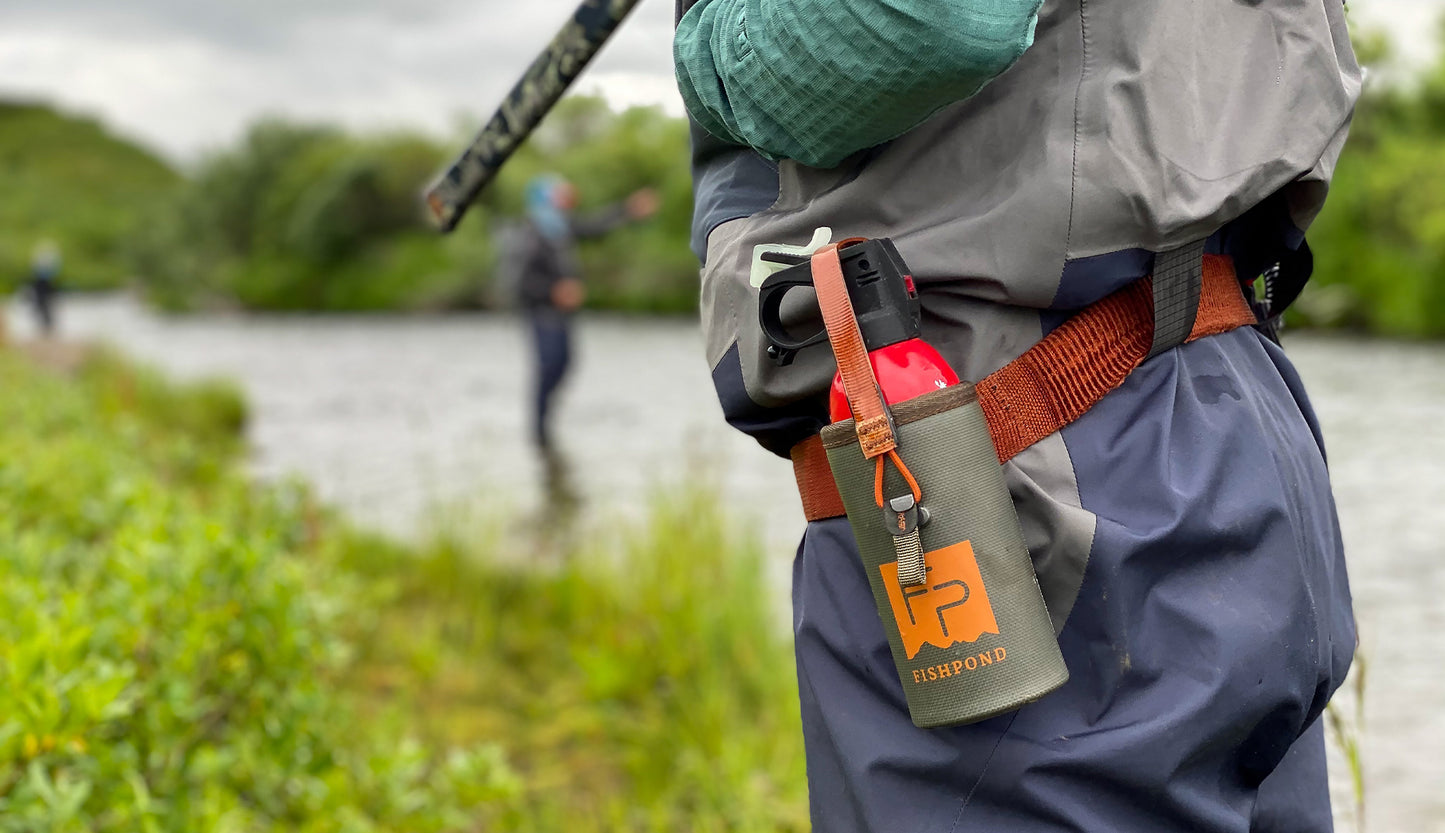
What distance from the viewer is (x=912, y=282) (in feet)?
3.81

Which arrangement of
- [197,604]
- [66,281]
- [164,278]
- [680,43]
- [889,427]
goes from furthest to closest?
1. [66,281]
2. [164,278]
3. [197,604]
4. [680,43]
5. [889,427]

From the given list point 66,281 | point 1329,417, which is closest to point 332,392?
point 1329,417

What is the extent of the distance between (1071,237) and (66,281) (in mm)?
100445

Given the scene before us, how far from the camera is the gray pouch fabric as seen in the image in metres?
1.10

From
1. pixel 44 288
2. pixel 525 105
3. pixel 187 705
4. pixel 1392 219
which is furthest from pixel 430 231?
pixel 525 105

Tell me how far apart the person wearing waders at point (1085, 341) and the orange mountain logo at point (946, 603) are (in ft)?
0.28

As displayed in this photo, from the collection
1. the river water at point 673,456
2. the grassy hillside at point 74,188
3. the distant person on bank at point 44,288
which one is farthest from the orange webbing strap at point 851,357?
the grassy hillside at point 74,188

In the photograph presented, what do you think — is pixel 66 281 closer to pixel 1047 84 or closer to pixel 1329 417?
pixel 1329 417

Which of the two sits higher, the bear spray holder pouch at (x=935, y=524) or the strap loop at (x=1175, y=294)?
the strap loop at (x=1175, y=294)

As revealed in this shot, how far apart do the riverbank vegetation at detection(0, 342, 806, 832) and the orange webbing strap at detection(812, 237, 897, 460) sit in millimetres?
1449

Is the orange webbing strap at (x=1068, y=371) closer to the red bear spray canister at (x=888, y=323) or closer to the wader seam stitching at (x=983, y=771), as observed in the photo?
the red bear spray canister at (x=888, y=323)

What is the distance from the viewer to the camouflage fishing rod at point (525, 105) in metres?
1.51

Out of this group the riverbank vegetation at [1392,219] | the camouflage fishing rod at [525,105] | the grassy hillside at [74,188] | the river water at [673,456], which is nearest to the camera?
the camouflage fishing rod at [525,105]

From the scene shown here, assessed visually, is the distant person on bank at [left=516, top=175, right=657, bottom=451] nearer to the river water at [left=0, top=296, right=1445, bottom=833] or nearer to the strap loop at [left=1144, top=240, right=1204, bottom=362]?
the river water at [left=0, top=296, right=1445, bottom=833]
